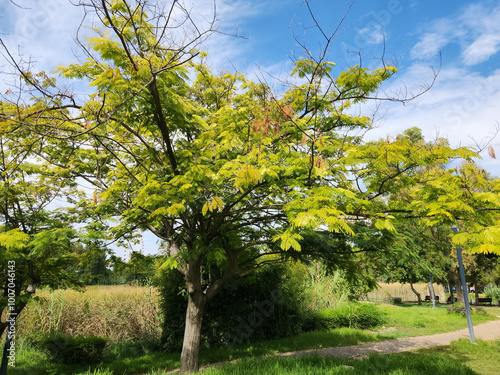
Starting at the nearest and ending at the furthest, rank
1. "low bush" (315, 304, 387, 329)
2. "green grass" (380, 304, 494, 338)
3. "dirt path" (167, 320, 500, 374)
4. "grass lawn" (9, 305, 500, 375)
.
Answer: "grass lawn" (9, 305, 500, 375) < "dirt path" (167, 320, 500, 374) < "green grass" (380, 304, 494, 338) < "low bush" (315, 304, 387, 329)

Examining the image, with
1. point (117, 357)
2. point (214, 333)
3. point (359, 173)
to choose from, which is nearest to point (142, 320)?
point (117, 357)

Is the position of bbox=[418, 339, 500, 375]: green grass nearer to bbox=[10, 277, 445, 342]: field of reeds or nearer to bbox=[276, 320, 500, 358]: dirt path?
A: bbox=[276, 320, 500, 358]: dirt path

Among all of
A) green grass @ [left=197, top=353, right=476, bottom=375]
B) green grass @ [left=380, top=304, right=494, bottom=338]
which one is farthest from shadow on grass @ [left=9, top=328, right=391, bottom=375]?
green grass @ [left=197, top=353, right=476, bottom=375]

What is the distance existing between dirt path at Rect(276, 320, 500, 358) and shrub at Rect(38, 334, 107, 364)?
5.14m

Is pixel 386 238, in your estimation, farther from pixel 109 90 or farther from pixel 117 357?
pixel 117 357

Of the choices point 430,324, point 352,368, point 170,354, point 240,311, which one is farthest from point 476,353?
point 170,354

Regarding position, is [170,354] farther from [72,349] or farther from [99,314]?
[99,314]

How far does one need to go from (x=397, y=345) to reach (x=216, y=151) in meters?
8.64

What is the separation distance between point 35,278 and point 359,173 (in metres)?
7.04

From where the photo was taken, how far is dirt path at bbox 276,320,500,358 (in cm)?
856

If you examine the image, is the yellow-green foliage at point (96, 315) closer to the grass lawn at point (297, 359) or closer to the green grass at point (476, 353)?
the grass lawn at point (297, 359)

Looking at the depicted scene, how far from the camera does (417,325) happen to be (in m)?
13.3

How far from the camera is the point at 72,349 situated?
27.1 ft

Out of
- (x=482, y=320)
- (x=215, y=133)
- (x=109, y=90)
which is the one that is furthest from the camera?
(x=482, y=320)
